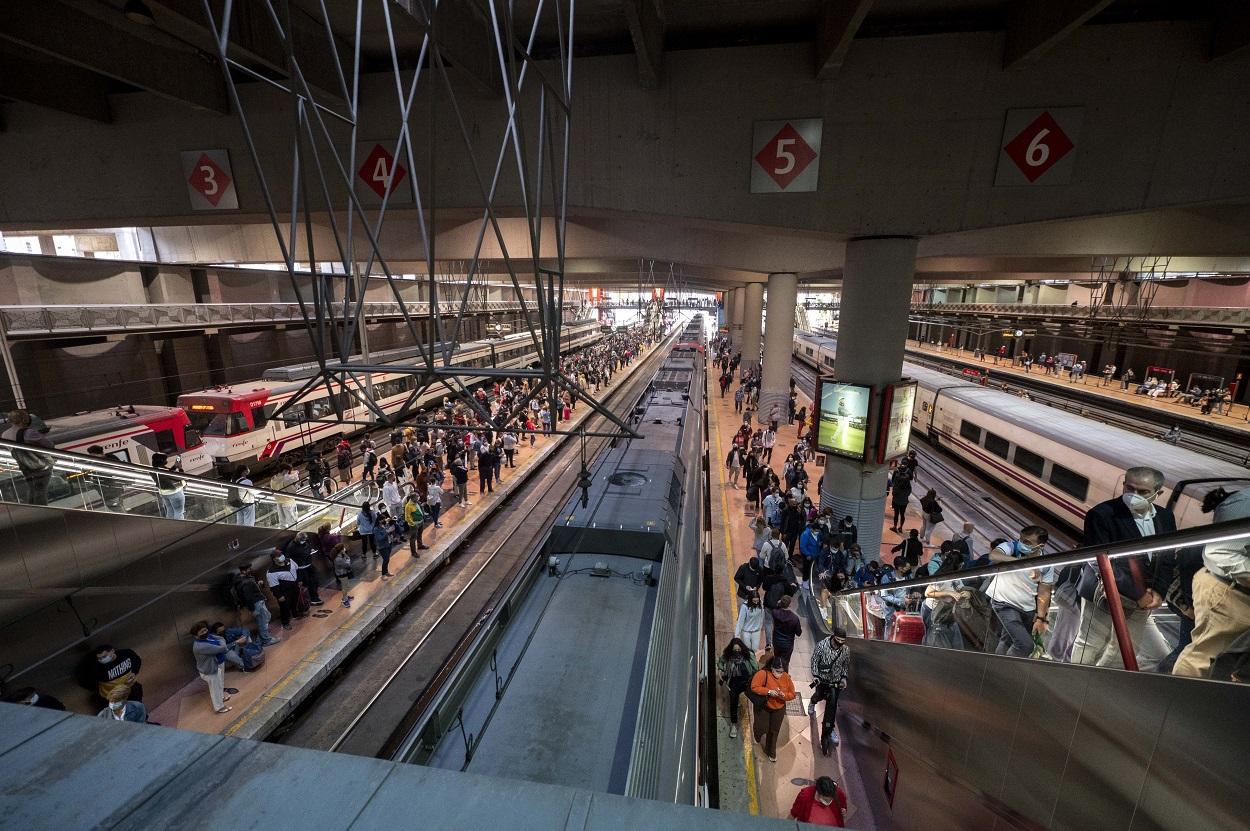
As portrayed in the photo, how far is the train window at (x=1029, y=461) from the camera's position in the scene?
→ 12516 mm

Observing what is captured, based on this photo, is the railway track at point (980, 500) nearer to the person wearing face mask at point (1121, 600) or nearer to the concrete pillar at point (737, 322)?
the person wearing face mask at point (1121, 600)

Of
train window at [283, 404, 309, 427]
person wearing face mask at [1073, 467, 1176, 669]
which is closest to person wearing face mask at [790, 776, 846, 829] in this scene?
person wearing face mask at [1073, 467, 1176, 669]

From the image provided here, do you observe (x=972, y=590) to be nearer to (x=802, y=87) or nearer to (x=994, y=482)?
(x=802, y=87)

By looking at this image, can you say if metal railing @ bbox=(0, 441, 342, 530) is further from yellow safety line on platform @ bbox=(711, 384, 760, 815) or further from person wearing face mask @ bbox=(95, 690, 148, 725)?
yellow safety line on platform @ bbox=(711, 384, 760, 815)

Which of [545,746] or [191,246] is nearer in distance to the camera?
[545,746]

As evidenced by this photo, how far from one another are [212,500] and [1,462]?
250 cm

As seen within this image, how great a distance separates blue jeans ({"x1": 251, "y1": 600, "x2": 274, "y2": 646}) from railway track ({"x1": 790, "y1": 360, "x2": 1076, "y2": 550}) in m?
14.0

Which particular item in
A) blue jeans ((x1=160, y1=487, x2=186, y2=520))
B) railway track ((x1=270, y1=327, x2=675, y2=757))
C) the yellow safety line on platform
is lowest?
railway track ((x1=270, y1=327, x2=675, y2=757))

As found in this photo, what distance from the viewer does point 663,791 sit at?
4012mm

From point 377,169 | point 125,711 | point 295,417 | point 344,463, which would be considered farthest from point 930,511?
point 344,463

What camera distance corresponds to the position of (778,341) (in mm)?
19609

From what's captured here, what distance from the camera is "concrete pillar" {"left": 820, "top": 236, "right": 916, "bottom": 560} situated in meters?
7.45

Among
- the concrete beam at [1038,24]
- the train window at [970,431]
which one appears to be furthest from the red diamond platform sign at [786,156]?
the train window at [970,431]

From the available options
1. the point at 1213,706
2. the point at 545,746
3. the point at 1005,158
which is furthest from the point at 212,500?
the point at 1005,158
